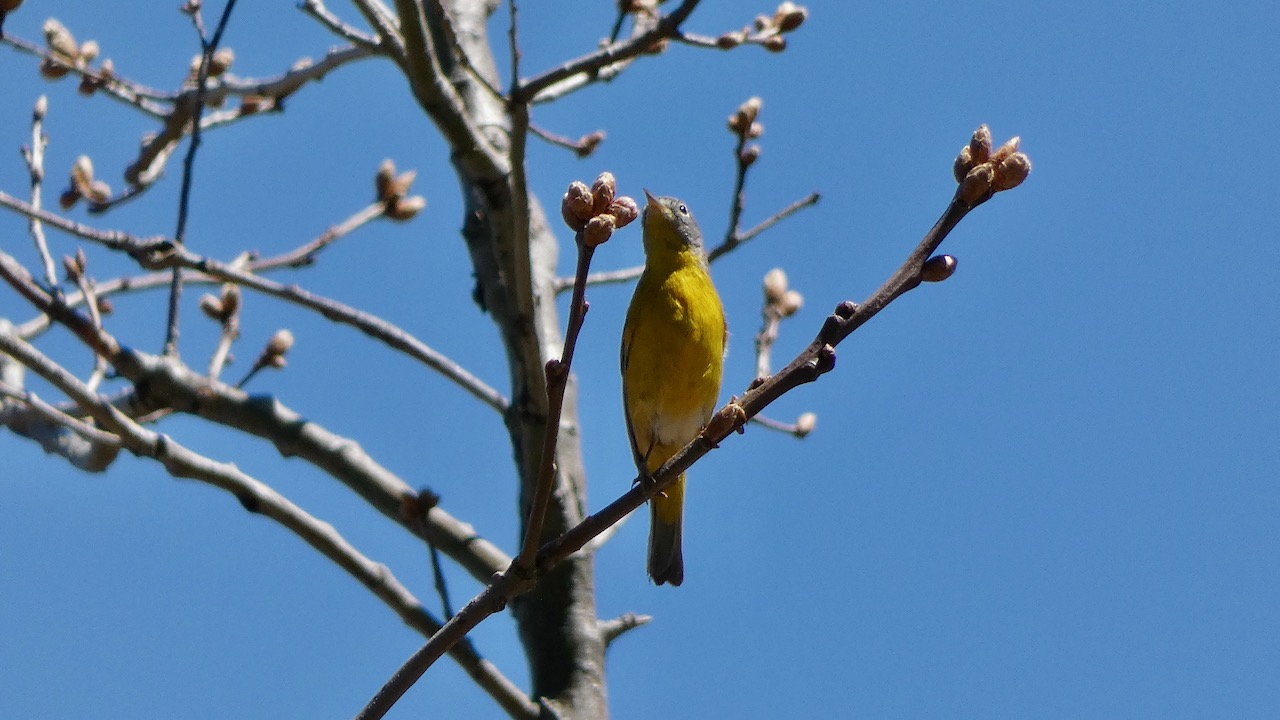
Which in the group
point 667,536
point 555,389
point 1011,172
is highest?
point 667,536

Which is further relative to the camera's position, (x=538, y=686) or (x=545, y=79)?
(x=538, y=686)

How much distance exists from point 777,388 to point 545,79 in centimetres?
205

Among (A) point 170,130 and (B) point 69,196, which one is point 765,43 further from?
(B) point 69,196

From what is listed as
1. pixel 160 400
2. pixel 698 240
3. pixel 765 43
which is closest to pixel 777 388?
pixel 160 400

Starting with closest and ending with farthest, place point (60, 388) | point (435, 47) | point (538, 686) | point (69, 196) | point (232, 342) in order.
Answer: point (60, 388) → point (538, 686) → point (435, 47) → point (232, 342) → point (69, 196)

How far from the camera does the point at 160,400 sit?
4484 millimetres

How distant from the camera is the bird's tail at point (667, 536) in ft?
17.9

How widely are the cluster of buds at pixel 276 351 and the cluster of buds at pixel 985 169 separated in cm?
395

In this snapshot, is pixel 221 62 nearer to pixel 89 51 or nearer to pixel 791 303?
pixel 89 51

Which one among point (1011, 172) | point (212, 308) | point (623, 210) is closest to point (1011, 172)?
point (1011, 172)

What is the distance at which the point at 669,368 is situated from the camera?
4.86 m

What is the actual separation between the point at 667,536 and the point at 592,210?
3.85 m

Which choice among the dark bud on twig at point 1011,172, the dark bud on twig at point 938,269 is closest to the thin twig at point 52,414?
the dark bud on twig at point 938,269

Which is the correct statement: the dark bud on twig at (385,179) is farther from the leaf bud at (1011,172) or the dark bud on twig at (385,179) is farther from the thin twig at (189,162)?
the leaf bud at (1011,172)
